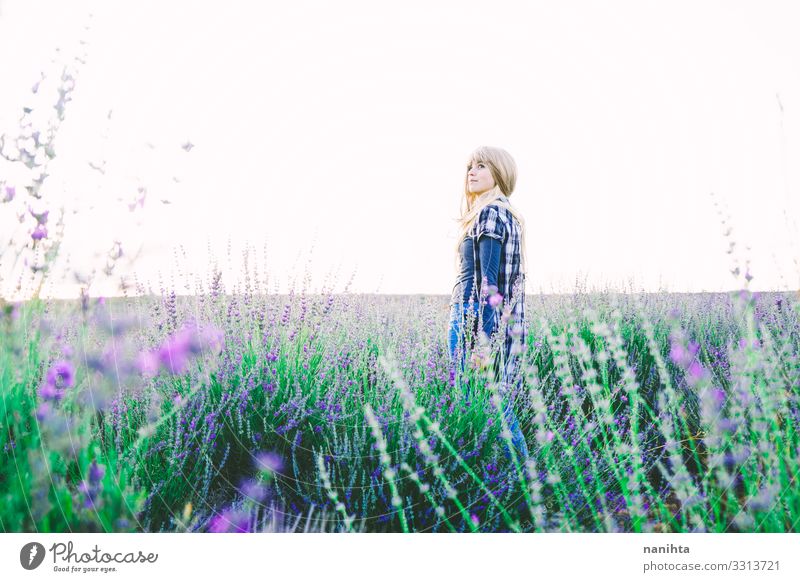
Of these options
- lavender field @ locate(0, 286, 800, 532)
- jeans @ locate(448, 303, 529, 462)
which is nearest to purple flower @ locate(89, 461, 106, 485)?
lavender field @ locate(0, 286, 800, 532)

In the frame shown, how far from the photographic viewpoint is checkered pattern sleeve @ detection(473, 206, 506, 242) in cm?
222

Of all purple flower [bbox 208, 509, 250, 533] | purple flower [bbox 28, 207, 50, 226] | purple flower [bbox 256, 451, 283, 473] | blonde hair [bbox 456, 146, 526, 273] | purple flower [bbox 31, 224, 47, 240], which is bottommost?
purple flower [bbox 208, 509, 250, 533]

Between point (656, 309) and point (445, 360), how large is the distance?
2.17 metres

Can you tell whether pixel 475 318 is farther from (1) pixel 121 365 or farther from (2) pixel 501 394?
(1) pixel 121 365

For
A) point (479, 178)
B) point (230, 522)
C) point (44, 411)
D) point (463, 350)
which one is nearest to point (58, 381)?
point (44, 411)

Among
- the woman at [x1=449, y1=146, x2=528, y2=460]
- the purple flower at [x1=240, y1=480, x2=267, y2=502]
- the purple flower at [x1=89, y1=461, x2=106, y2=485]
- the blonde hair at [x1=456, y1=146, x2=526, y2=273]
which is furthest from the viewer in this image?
the blonde hair at [x1=456, y1=146, x2=526, y2=273]

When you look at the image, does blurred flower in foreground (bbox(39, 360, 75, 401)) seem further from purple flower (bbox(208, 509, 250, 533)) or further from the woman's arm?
the woman's arm

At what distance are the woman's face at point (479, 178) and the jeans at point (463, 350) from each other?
53 cm

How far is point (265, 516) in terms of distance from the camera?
1.55 meters

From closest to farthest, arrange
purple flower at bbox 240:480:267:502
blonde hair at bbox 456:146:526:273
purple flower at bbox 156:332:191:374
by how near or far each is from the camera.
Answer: purple flower at bbox 156:332:191:374 → purple flower at bbox 240:480:267:502 → blonde hair at bbox 456:146:526:273

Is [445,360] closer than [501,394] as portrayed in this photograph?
No

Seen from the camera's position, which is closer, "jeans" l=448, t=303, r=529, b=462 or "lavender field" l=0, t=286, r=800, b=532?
"lavender field" l=0, t=286, r=800, b=532

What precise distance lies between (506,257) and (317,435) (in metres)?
1.08
